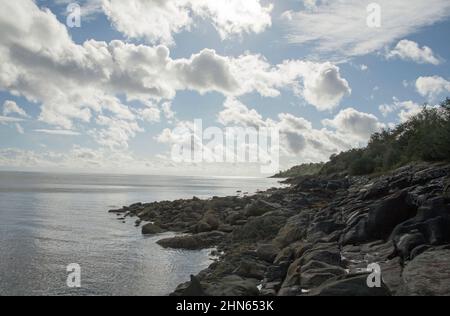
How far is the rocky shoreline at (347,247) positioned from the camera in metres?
13.4

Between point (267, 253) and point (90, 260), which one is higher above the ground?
point (267, 253)

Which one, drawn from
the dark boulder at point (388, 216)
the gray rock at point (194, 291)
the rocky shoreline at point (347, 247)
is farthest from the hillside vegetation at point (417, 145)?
the gray rock at point (194, 291)

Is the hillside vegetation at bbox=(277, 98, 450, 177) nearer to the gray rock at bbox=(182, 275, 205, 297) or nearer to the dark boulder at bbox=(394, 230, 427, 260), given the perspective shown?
the dark boulder at bbox=(394, 230, 427, 260)

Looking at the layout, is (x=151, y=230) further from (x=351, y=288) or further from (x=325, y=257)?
(x=351, y=288)

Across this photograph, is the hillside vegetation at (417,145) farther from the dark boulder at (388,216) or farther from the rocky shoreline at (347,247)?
the dark boulder at (388,216)

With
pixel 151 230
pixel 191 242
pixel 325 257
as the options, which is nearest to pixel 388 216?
pixel 325 257

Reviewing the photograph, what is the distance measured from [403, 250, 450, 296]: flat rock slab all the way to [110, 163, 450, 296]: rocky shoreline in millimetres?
27

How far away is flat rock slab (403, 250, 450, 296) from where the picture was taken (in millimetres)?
11836

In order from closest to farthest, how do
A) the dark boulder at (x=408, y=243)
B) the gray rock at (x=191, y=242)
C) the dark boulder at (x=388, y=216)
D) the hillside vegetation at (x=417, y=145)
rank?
the dark boulder at (x=408, y=243) → the dark boulder at (x=388, y=216) → the gray rock at (x=191, y=242) → the hillside vegetation at (x=417, y=145)

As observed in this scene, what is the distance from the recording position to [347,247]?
20094mm

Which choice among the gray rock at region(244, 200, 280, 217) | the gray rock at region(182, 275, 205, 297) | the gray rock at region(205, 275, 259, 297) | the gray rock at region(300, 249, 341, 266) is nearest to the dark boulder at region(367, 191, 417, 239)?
the gray rock at region(300, 249, 341, 266)

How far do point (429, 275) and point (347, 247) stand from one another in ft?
24.1

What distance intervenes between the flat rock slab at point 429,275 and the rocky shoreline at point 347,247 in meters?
0.03
